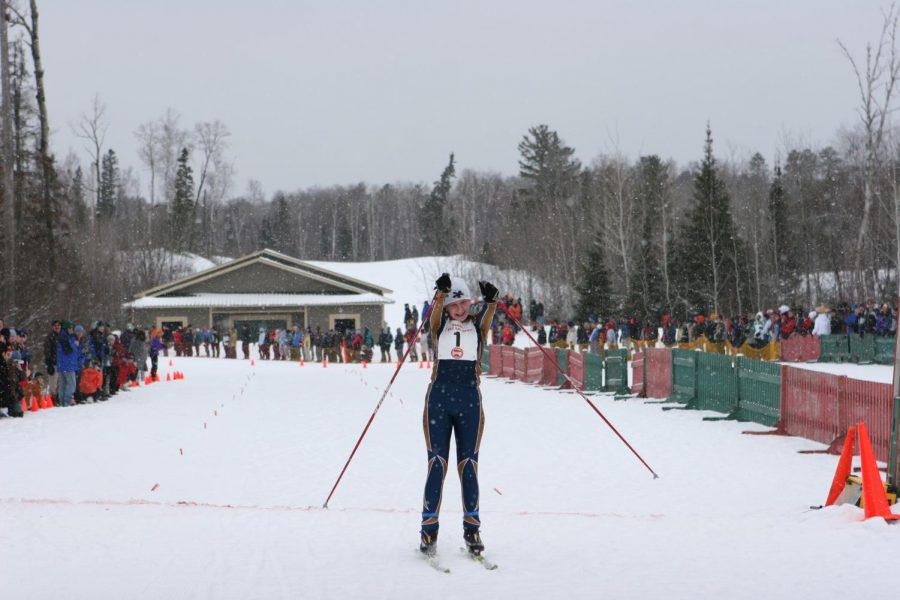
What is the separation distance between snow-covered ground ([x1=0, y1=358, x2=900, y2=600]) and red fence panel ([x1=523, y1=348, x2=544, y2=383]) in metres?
8.58

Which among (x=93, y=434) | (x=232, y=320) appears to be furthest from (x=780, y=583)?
(x=232, y=320)

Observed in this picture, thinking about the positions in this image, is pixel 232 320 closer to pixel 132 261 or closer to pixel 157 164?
pixel 132 261

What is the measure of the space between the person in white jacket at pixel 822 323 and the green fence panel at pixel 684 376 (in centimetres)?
1347

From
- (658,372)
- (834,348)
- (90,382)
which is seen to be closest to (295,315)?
(834,348)

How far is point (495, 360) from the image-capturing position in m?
31.7

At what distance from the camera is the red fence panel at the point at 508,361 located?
29.2 meters

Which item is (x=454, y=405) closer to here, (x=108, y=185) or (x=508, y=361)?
(x=508, y=361)

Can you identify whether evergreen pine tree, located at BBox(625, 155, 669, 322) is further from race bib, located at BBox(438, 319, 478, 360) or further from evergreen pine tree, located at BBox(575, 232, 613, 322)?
race bib, located at BBox(438, 319, 478, 360)

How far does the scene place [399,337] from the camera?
43469mm

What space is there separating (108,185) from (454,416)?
11372cm

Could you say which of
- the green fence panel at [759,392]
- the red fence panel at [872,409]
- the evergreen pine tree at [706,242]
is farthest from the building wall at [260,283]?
the red fence panel at [872,409]

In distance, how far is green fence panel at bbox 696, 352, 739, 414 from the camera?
53.4 ft

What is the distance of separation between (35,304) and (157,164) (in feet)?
203

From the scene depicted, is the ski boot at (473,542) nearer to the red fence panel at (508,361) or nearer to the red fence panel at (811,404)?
the red fence panel at (811,404)
